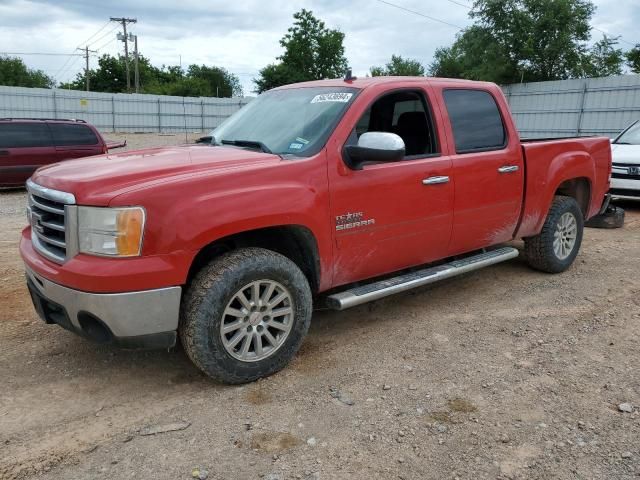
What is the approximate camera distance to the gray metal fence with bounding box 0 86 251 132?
29906 mm

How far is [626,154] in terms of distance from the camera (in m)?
9.23

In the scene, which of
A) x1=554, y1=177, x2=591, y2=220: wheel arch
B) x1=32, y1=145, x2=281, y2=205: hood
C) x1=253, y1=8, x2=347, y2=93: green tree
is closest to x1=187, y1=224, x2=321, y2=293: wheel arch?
x1=32, y1=145, x2=281, y2=205: hood

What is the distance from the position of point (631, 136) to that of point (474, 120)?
7.10 metres

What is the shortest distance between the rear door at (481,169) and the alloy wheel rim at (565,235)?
857 millimetres

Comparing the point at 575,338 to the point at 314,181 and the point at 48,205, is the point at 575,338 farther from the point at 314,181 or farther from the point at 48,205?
the point at 48,205

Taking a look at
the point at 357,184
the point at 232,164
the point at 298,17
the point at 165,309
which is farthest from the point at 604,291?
the point at 298,17

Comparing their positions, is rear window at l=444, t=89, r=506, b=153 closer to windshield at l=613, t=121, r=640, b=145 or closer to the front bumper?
the front bumper

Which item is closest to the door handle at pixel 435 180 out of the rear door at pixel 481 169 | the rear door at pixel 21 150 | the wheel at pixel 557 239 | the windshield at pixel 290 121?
the rear door at pixel 481 169

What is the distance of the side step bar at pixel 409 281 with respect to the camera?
3760mm

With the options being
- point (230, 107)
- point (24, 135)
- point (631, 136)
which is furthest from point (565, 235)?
Result: point (230, 107)

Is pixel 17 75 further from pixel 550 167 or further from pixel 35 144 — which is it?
pixel 550 167

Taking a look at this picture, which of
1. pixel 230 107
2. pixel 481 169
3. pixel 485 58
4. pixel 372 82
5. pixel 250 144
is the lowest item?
pixel 481 169

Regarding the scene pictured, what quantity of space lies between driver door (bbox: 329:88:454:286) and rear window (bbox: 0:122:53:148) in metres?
10.6

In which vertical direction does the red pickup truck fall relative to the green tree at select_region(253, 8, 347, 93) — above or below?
below
